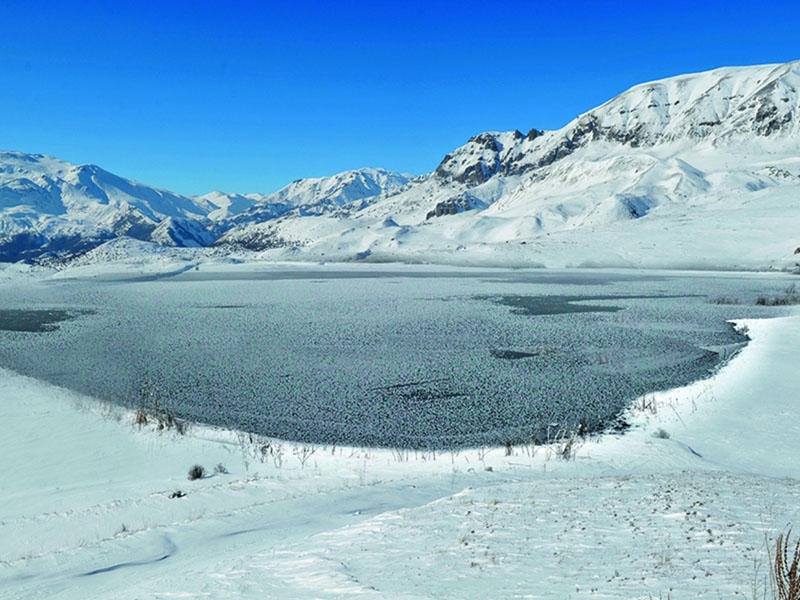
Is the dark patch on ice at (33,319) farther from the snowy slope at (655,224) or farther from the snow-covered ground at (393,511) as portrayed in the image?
the snowy slope at (655,224)

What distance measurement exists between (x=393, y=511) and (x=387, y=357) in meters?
17.1

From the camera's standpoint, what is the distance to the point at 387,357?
1079 inches

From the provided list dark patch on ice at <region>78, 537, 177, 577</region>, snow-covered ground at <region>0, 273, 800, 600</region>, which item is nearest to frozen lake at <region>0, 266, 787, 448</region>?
snow-covered ground at <region>0, 273, 800, 600</region>

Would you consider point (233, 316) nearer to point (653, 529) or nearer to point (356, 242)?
point (653, 529)

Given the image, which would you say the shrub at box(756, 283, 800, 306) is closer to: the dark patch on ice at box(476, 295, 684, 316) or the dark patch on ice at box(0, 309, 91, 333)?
the dark patch on ice at box(476, 295, 684, 316)

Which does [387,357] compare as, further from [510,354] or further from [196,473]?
[196,473]

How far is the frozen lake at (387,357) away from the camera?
61.9ft

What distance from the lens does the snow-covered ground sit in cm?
680

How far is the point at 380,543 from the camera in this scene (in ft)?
27.1

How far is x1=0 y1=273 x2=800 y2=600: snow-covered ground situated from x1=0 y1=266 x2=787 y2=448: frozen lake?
2105 mm

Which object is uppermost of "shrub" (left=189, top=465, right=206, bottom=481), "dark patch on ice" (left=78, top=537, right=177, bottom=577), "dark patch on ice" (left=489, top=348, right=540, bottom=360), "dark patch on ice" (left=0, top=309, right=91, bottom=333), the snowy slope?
the snowy slope

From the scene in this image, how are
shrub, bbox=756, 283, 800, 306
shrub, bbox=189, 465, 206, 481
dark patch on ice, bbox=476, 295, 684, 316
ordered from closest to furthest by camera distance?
shrub, bbox=189, 465, 206, 481
dark patch on ice, bbox=476, 295, 684, 316
shrub, bbox=756, 283, 800, 306

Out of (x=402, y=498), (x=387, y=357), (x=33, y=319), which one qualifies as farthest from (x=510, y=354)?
(x=33, y=319)

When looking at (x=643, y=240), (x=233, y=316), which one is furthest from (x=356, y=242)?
(x=233, y=316)
